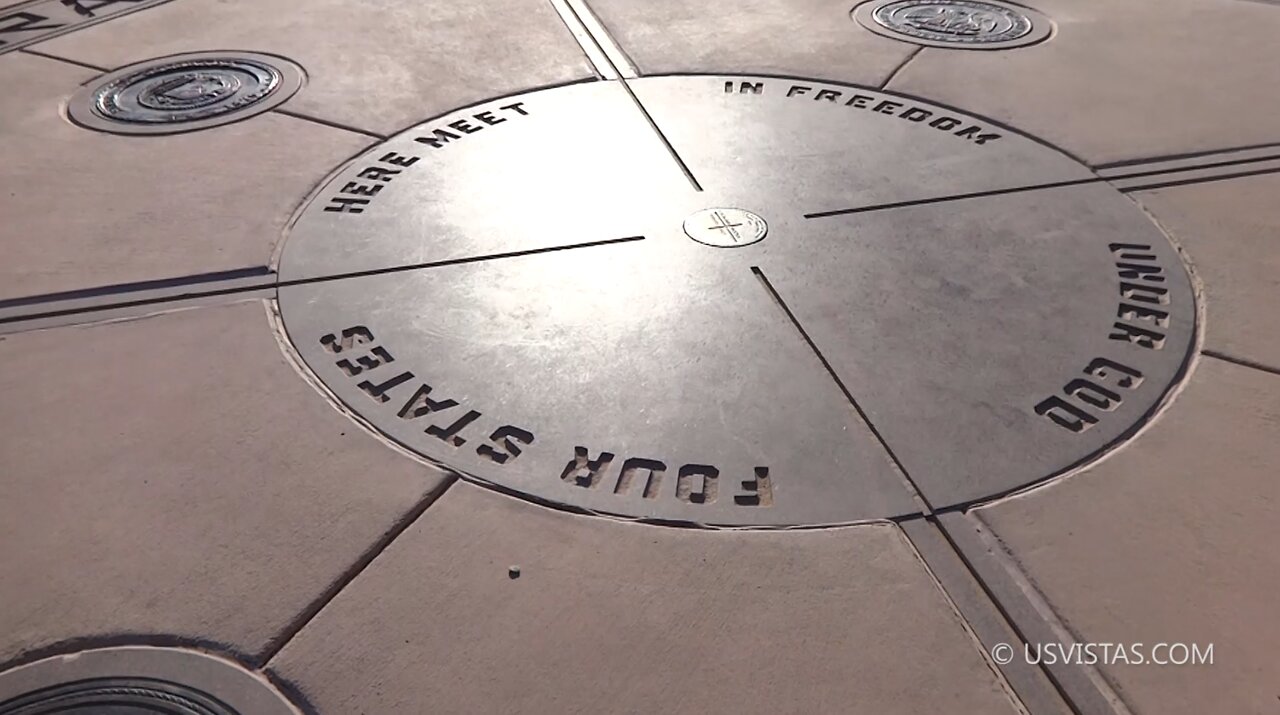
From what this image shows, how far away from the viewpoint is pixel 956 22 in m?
5.01

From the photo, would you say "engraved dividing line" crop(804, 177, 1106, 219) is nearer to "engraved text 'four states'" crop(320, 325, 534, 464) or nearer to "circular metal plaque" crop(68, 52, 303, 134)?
"engraved text 'four states'" crop(320, 325, 534, 464)

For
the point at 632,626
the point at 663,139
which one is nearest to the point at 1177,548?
the point at 632,626

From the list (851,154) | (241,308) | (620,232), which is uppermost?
(851,154)

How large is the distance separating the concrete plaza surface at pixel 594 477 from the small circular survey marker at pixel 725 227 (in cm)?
6

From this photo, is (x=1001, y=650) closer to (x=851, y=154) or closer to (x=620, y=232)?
(x=620, y=232)

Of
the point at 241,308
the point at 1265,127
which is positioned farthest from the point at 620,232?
the point at 1265,127

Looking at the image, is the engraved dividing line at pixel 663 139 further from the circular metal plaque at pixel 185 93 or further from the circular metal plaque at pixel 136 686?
the circular metal plaque at pixel 136 686

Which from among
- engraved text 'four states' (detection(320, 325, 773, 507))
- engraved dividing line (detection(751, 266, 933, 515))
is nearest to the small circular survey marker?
engraved dividing line (detection(751, 266, 933, 515))

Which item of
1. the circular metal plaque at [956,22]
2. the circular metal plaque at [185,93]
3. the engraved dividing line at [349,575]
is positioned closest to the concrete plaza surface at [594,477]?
the engraved dividing line at [349,575]

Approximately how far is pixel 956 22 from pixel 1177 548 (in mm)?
3516

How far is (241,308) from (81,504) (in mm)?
809

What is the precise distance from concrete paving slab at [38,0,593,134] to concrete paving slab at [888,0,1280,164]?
1.71 meters

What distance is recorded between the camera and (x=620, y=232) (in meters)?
3.32

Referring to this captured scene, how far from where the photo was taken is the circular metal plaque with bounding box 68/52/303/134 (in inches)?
159
